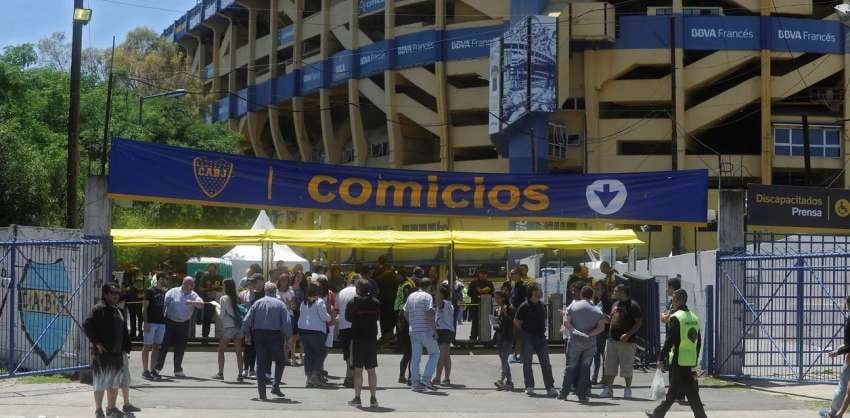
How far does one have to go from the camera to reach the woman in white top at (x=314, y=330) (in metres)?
16.2

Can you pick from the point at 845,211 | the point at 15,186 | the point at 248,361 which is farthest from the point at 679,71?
the point at 248,361

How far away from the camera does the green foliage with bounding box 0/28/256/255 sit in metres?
32.2

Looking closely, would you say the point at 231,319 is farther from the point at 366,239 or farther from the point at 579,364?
the point at 366,239

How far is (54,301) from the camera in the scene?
1634 centimetres

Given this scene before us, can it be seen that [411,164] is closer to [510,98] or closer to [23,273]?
[510,98]

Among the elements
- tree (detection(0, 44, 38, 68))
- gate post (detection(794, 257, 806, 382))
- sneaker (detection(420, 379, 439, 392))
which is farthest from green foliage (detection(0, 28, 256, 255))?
gate post (detection(794, 257, 806, 382))

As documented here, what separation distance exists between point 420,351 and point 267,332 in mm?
2324

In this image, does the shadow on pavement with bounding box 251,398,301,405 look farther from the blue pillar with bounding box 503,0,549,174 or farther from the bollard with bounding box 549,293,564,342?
the blue pillar with bounding box 503,0,549,174

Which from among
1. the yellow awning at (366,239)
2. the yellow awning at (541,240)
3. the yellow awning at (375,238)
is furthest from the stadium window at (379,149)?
the yellow awning at (541,240)

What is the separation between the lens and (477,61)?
5309 centimetres

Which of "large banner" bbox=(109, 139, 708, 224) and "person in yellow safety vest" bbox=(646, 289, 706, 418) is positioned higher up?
"large banner" bbox=(109, 139, 708, 224)

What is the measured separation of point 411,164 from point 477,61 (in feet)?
30.5

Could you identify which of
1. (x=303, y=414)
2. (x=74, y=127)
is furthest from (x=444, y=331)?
(x=74, y=127)

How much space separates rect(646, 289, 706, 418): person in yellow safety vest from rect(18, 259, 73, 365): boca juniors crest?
868 centimetres
